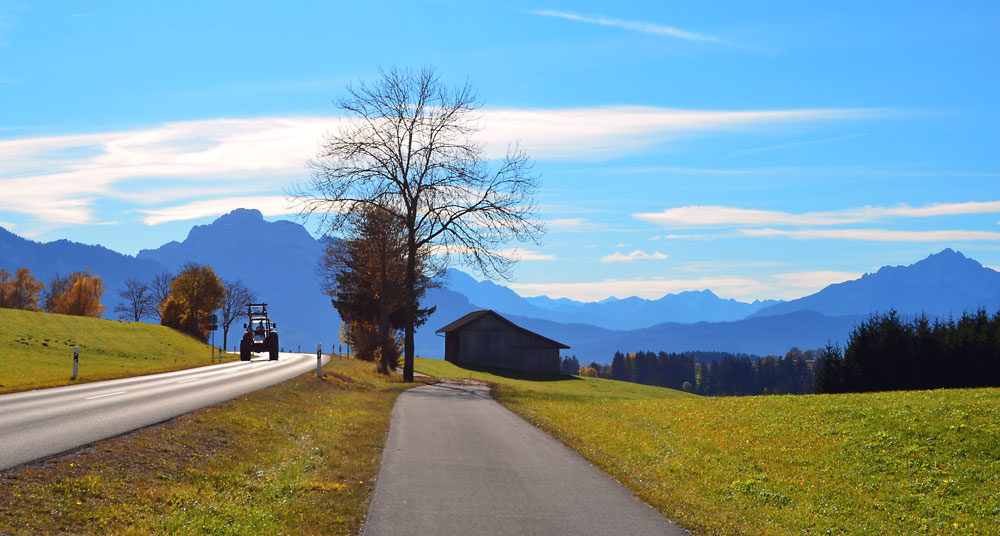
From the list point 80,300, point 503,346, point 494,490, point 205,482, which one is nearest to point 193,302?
point 503,346

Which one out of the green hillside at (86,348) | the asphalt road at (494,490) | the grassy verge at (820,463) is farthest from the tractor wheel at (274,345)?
the asphalt road at (494,490)

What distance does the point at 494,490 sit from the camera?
11.9 meters

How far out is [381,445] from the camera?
1628cm

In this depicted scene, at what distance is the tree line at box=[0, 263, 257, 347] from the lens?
9862 cm

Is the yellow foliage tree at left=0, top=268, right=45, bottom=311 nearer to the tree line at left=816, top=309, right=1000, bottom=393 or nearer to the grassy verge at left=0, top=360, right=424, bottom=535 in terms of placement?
the tree line at left=816, top=309, right=1000, bottom=393

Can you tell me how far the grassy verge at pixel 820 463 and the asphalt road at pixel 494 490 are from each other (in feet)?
2.23

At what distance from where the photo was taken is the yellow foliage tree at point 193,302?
3824 inches

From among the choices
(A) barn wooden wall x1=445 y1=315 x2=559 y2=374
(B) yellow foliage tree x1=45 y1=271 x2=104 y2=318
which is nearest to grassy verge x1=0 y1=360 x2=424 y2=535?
(A) barn wooden wall x1=445 y1=315 x2=559 y2=374

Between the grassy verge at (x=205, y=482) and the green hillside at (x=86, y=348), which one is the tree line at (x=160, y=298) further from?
the grassy verge at (x=205, y=482)

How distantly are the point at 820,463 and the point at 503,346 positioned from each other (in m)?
76.3

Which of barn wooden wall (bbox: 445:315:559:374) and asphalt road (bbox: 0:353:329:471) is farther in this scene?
barn wooden wall (bbox: 445:315:559:374)

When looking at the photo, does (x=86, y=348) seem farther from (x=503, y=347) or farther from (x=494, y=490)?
(x=494, y=490)

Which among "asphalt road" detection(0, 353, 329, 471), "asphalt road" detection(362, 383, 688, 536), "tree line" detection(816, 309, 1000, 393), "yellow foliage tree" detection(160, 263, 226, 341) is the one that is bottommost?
"asphalt road" detection(362, 383, 688, 536)

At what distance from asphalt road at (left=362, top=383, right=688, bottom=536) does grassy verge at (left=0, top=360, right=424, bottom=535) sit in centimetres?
58
